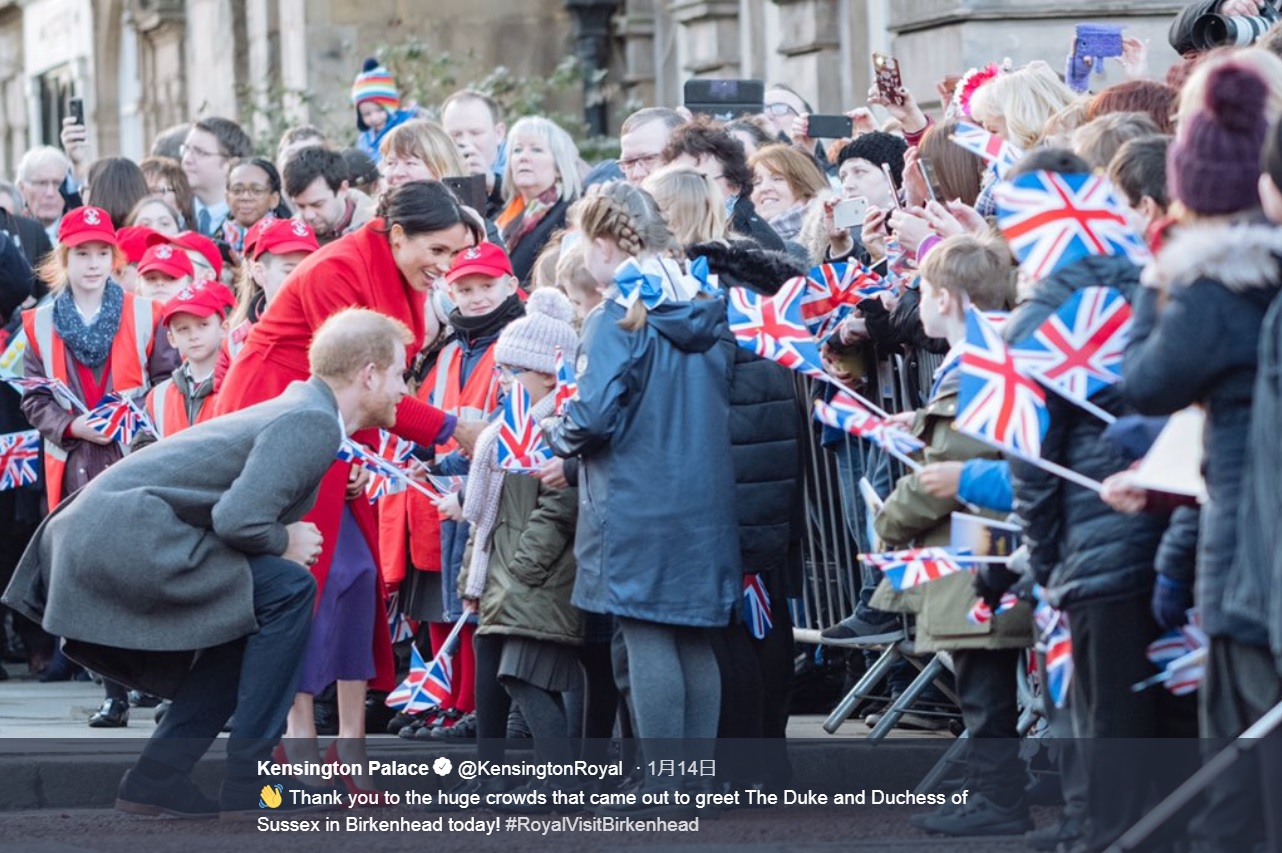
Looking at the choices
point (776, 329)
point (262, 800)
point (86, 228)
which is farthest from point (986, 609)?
point (86, 228)

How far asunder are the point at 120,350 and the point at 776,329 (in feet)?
13.5

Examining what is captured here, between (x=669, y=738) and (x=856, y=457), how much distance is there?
4.76 ft

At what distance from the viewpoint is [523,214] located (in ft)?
35.5

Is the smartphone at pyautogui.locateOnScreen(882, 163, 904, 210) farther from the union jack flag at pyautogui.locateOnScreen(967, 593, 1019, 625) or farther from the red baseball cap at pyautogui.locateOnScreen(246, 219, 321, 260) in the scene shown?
the red baseball cap at pyautogui.locateOnScreen(246, 219, 321, 260)

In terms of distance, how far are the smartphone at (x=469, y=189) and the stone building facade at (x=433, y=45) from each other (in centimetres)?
401

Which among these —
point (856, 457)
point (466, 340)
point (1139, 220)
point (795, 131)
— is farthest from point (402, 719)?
point (1139, 220)

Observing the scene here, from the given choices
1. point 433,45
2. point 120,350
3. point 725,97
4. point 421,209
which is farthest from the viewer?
point 433,45

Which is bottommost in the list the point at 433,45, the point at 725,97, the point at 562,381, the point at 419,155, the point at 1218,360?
the point at 1218,360

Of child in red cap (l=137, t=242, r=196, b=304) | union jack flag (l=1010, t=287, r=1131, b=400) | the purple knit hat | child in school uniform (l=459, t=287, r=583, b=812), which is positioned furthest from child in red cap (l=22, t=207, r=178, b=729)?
the purple knit hat

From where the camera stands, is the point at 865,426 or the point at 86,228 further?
the point at 86,228

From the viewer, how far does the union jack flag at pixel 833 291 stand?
336 inches

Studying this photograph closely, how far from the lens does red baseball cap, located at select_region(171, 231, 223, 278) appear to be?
11.5 metres

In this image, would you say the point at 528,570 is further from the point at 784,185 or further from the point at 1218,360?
the point at 1218,360

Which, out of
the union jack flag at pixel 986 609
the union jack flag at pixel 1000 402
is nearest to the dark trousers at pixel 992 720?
the union jack flag at pixel 986 609
